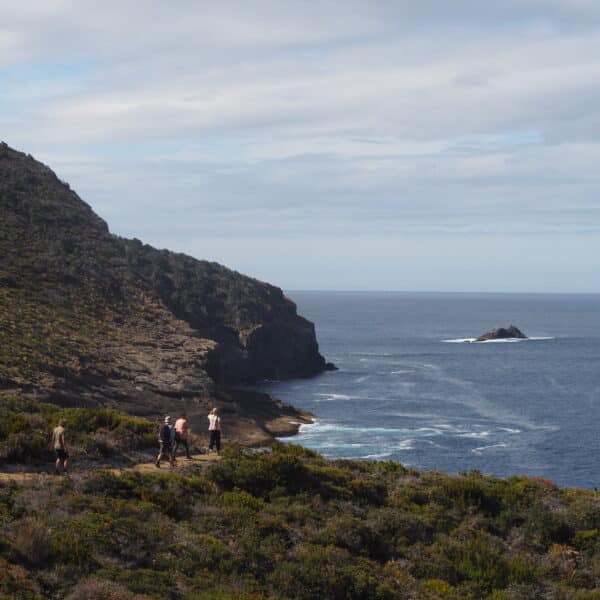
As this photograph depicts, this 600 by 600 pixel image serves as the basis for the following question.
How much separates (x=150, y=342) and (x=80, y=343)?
8.75 m

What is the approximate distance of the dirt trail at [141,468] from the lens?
66.6 ft

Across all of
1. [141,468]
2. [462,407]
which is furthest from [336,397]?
[141,468]

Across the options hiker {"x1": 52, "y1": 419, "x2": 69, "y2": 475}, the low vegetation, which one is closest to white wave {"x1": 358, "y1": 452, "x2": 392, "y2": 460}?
the low vegetation

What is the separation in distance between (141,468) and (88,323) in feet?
149

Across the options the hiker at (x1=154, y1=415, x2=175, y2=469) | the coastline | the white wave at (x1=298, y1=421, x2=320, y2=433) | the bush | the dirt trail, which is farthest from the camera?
the white wave at (x1=298, y1=421, x2=320, y2=433)

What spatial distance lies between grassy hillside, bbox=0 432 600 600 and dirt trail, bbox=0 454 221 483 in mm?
782

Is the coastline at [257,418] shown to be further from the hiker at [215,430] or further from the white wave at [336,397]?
the hiker at [215,430]

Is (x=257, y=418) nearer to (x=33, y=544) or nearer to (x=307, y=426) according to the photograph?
(x=307, y=426)

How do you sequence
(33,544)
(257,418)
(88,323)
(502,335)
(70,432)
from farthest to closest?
(502,335)
(257,418)
(88,323)
(70,432)
(33,544)

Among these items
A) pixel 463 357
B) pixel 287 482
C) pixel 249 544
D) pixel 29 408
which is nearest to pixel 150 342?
pixel 29 408

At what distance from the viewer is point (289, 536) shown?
18781 millimetres

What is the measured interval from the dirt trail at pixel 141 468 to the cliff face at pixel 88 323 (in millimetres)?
24828

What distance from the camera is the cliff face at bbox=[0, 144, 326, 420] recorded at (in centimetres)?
5478

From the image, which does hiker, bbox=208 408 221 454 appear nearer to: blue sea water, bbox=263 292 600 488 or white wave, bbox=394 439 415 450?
blue sea water, bbox=263 292 600 488
